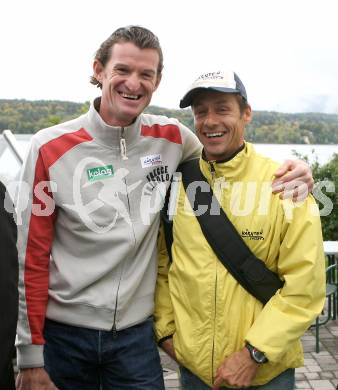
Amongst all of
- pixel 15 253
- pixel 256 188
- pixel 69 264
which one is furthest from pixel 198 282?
pixel 15 253

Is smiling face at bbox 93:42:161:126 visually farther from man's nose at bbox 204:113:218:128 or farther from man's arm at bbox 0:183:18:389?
man's arm at bbox 0:183:18:389

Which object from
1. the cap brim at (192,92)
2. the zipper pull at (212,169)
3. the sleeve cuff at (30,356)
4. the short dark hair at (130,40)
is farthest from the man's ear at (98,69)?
the sleeve cuff at (30,356)

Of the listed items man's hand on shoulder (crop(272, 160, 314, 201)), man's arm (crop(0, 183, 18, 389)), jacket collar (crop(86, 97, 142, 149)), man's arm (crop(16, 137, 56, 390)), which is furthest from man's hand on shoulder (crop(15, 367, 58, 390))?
man's hand on shoulder (crop(272, 160, 314, 201))

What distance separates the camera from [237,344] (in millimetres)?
2227

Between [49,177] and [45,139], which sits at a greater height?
[45,139]

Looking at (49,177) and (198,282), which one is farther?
(49,177)

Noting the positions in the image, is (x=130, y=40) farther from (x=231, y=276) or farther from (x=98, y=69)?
(x=231, y=276)

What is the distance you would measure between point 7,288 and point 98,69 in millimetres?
1221

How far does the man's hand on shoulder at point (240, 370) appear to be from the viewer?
214cm

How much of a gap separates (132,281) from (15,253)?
70cm

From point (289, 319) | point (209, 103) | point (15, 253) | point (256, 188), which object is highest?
point (209, 103)

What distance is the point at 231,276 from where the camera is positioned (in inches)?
86.8

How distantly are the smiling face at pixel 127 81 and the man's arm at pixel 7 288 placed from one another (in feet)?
2.50

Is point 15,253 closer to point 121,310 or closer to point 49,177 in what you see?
point 49,177
